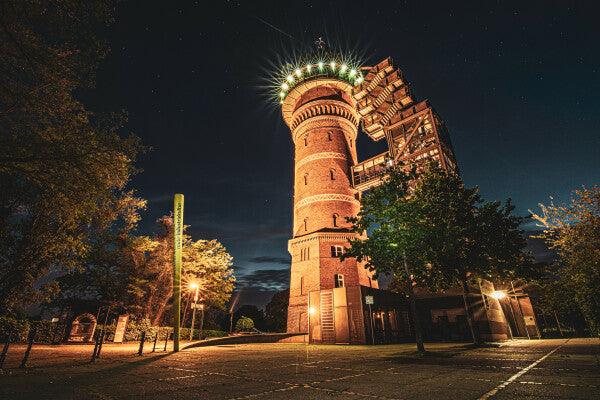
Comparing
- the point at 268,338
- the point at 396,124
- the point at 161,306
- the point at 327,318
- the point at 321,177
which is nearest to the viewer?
the point at 327,318

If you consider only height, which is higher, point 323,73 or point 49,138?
point 323,73

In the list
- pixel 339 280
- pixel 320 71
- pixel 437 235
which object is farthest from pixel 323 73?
pixel 437 235

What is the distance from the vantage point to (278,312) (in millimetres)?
55688

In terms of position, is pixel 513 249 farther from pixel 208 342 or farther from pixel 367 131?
pixel 367 131

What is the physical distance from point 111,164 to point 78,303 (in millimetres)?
20833

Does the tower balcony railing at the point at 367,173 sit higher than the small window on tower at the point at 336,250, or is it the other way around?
the tower balcony railing at the point at 367,173

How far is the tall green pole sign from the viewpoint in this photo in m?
12.3

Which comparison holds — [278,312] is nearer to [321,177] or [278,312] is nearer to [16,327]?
[321,177]

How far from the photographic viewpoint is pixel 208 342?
1670cm

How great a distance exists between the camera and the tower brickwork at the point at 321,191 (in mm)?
25141

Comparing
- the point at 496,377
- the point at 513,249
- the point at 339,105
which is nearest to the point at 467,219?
the point at 513,249

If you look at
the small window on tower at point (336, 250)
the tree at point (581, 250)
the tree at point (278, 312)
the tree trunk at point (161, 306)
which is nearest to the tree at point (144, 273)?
the tree trunk at point (161, 306)

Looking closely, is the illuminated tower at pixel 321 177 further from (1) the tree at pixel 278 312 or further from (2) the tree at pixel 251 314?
(2) the tree at pixel 251 314

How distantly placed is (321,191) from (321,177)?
71.4 inches
